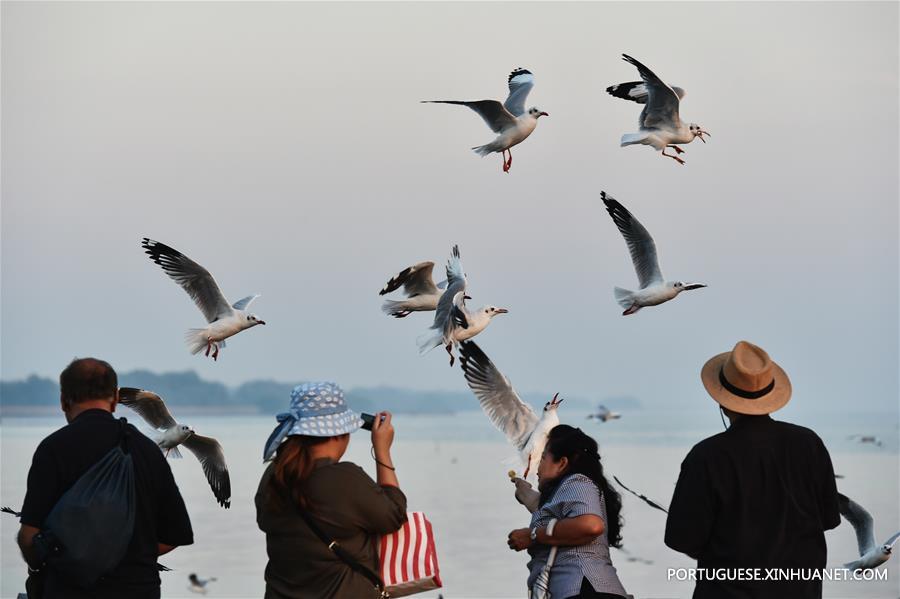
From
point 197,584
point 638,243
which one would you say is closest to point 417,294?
A: point 638,243

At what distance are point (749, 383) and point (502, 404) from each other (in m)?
3.67

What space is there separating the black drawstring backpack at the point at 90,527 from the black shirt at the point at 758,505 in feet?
4.76

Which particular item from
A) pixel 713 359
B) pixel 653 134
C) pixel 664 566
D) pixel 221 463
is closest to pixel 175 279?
pixel 221 463

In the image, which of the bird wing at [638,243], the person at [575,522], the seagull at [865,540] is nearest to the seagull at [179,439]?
the bird wing at [638,243]

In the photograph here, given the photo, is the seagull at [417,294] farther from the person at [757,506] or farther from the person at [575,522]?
the person at [757,506]

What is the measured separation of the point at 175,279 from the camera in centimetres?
745

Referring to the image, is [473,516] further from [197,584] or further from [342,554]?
[342,554]

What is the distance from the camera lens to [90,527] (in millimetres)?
3246

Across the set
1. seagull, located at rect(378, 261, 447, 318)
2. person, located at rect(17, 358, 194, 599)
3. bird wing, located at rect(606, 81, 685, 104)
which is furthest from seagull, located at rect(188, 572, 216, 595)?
person, located at rect(17, 358, 194, 599)

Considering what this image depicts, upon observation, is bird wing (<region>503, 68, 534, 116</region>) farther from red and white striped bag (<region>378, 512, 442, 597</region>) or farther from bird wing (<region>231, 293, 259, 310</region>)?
red and white striped bag (<region>378, 512, 442, 597</region>)

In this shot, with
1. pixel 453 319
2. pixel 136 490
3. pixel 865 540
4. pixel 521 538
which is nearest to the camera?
pixel 136 490

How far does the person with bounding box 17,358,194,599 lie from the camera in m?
3.33

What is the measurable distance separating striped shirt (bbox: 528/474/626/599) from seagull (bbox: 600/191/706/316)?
4.10 meters

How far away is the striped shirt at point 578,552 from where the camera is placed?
3.56 m
